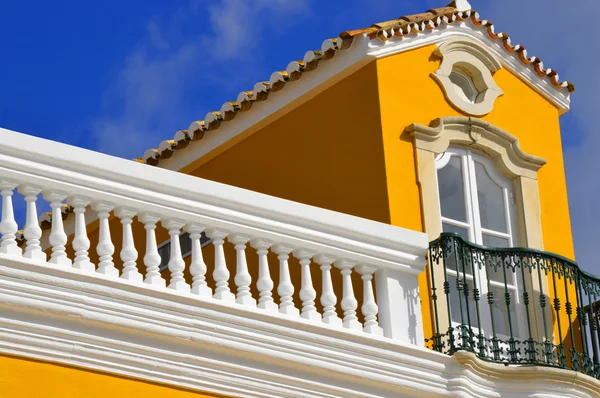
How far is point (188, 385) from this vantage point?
10.3 m

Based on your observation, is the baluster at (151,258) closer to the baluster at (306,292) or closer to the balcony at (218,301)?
the balcony at (218,301)

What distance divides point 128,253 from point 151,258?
173mm

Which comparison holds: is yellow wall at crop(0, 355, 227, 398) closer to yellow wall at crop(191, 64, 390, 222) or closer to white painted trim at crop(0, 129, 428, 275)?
white painted trim at crop(0, 129, 428, 275)

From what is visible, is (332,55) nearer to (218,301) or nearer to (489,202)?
(489,202)

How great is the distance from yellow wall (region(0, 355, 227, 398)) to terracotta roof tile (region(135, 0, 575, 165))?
14.7 ft

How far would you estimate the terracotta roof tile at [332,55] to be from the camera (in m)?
13.6

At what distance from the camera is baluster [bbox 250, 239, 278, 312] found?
10.8 meters

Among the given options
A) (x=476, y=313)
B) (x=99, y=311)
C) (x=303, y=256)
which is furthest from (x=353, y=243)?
(x=99, y=311)

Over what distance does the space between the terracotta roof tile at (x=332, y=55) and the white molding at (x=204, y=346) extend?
343 cm

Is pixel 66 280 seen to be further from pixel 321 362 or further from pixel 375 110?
pixel 375 110

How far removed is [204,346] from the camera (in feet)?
34.2

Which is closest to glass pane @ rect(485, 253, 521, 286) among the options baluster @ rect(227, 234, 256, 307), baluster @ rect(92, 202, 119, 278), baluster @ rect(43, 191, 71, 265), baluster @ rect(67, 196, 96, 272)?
baluster @ rect(227, 234, 256, 307)

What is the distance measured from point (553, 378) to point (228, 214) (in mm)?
2954

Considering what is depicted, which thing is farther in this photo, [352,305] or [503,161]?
[503,161]
